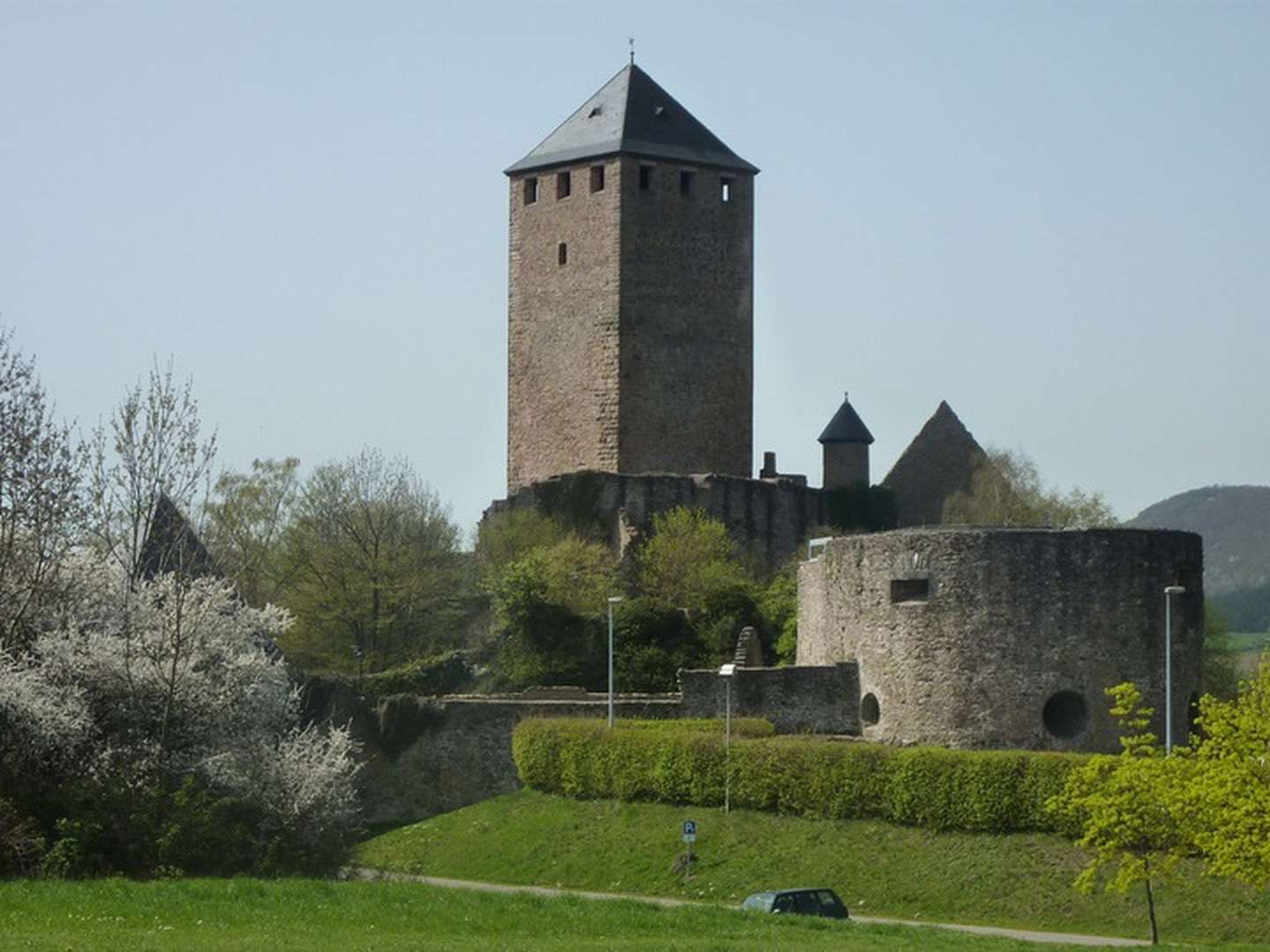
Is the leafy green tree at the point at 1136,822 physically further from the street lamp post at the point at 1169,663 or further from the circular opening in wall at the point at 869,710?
the circular opening in wall at the point at 869,710

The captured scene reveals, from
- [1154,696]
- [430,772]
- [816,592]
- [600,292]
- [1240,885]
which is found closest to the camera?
[1240,885]

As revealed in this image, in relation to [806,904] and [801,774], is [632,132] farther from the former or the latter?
[806,904]

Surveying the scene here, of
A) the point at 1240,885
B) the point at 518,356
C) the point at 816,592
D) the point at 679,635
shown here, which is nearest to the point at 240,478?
the point at 518,356

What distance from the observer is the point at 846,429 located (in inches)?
2726

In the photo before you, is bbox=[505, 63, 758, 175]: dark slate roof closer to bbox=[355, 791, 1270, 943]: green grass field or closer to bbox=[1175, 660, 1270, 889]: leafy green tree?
bbox=[355, 791, 1270, 943]: green grass field

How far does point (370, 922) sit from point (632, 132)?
43751 millimetres

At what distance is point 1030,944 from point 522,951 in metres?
6.08

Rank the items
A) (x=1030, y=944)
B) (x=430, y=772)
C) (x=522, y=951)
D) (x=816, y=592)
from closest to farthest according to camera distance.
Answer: (x=522, y=951) → (x=1030, y=944) → (x=816, y=592) → (x=430, y=772)

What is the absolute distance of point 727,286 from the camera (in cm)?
6994

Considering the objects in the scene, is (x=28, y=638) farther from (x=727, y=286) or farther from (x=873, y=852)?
(x=727, y=286)

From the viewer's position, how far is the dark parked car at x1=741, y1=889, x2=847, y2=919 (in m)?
32.0

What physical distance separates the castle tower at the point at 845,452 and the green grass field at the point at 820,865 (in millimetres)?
24455

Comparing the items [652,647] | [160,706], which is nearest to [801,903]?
[160,706]

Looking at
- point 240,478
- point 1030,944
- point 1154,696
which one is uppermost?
point 240,478
